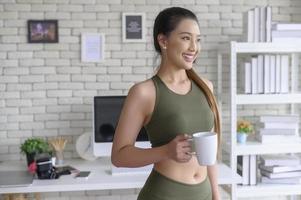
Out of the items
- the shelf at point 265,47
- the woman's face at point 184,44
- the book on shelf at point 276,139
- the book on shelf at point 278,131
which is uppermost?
the shelf at point 265,47

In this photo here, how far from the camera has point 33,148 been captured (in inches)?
103

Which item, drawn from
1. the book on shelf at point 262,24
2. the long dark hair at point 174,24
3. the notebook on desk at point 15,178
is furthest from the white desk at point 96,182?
the long dark hair at point 174,24

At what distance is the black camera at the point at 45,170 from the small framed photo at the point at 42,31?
34.4 inches

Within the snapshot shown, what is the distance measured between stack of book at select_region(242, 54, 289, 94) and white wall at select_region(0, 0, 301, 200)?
421mm

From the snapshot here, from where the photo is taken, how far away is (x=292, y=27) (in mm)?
2703

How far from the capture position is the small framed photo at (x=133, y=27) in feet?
9.44

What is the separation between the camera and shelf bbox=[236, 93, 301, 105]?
2678mm

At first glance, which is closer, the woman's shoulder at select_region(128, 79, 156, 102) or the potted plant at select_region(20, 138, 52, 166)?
the woman's shoulder at select_region(128, 79, 156, 102)

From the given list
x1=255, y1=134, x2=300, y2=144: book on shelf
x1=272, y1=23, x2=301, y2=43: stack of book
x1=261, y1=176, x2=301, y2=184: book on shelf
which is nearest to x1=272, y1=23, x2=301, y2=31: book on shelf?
x1=272, y1=23, x2=301, y2=43: stack of book

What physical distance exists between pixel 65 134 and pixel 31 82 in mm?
423

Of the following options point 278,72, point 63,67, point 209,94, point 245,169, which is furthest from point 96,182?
point 278,72

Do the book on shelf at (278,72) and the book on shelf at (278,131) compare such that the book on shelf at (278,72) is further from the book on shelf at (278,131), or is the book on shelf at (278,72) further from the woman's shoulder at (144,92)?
the woman's shoulder at (144,92)

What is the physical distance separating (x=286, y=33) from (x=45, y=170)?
5.61ft

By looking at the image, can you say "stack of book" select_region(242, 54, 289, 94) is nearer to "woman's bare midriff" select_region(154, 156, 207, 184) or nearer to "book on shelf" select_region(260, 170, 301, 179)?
"book on shelf" select_region(260, 170, 301, 179)
